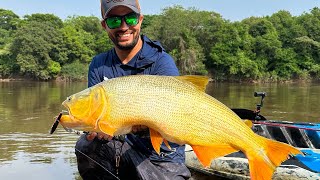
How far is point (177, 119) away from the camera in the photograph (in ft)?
9.43

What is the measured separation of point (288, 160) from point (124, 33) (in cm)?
520

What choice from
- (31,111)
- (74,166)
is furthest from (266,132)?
(31,111)

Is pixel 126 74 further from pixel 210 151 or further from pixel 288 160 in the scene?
pixel 288 160

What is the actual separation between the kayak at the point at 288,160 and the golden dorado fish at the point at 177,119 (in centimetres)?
499

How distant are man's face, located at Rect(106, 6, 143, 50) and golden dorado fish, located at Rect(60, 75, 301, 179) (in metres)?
0.89

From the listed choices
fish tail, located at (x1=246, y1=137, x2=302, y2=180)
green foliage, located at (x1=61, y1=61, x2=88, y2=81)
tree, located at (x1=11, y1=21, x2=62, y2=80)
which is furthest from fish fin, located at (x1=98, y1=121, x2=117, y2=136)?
tree, located at (x1=11, y1=21, x2=62, y2=80)

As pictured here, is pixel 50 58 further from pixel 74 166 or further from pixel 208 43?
pixel 74 166

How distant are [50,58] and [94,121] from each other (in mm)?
60946

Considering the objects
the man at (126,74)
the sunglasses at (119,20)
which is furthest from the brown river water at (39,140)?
the sunglasses at (119,20)

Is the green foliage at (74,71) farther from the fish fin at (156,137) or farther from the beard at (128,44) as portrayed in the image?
the fish fin at (156,137)

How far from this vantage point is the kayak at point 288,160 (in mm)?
7438

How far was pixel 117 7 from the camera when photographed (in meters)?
3.60

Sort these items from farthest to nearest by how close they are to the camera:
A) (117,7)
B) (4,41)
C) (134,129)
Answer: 1. (4,41)
2. (117,7)
3. (134,129)

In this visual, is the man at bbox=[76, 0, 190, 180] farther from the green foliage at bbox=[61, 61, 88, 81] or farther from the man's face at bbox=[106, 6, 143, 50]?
the green foliage at bbox=[61, 61, 88, 81]
